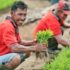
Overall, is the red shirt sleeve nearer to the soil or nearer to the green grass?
the soil

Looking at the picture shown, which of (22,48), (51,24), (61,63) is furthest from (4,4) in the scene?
(61,63)

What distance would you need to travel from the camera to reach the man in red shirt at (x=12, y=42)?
22.7 feet

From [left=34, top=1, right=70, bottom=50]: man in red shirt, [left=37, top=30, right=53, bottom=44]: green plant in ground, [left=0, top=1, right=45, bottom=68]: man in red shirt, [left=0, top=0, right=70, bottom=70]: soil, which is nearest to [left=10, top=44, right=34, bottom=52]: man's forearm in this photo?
[left=0, top=1, right=45, bottom=68]: man in red shirt

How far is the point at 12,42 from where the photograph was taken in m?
6.93

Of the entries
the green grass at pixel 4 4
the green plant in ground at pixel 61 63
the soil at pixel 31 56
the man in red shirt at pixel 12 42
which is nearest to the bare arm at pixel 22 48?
the man in red shirt at pixel 12 42

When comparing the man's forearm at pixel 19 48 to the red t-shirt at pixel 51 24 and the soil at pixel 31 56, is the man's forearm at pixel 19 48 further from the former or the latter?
the red t-shirt at pixel 51 24

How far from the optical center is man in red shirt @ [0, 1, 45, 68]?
6.93 meters

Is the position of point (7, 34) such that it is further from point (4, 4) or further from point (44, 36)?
point (4, 4)

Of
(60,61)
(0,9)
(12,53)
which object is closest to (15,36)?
(12,53)

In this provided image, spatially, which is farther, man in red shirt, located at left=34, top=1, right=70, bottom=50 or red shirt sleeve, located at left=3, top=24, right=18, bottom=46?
man in red shirt, located at left=34, top=1, right=70, bottom=50

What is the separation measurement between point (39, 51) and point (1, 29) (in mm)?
728

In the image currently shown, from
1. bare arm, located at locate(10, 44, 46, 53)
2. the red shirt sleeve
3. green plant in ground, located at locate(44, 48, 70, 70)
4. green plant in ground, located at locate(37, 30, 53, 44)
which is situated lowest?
green plant in ground, located at locate(44, 48, 70, 70)

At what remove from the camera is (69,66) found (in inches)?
260

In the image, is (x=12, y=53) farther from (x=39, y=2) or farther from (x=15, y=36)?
(x=39, y=2)
